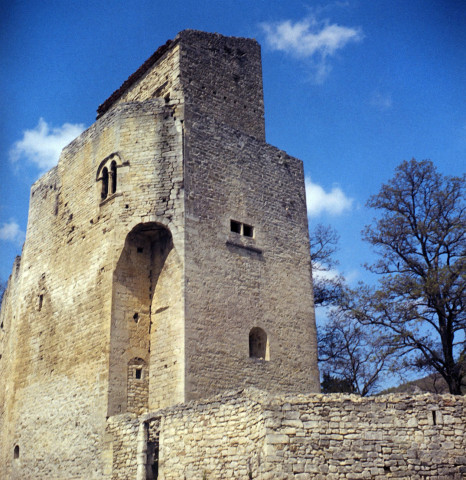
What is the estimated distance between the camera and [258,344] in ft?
51.9

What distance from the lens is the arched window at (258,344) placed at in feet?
51.3

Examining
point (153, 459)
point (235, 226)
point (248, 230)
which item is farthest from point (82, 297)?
point (153, 459)

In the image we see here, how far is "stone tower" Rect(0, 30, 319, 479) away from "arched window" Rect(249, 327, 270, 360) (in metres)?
0.04

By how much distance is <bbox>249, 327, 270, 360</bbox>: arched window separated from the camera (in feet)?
51.3

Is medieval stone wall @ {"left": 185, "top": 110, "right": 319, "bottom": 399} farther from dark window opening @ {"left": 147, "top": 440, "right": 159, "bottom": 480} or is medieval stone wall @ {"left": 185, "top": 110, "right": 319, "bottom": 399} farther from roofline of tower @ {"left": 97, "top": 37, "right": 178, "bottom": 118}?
roofline of tower @ {"left": 97, "top": 37, "right": 178, "bottom": 118}

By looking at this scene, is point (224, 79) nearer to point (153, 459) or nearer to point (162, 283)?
point (162, 283)

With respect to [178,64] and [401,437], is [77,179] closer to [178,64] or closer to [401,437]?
[178,64]

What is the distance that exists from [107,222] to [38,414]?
516 centimetres

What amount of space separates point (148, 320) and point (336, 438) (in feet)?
21.1

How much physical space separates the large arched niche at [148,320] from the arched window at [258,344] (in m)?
2.22

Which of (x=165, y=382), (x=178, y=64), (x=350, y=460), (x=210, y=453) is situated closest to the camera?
(x=350, y=460)

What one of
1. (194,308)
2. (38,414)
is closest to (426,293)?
(194,308)

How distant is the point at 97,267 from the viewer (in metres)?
15.7

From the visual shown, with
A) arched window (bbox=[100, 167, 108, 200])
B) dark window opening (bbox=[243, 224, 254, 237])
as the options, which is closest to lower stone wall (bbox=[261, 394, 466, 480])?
dark window opening (bbox=[243, 224, 254, 237])
